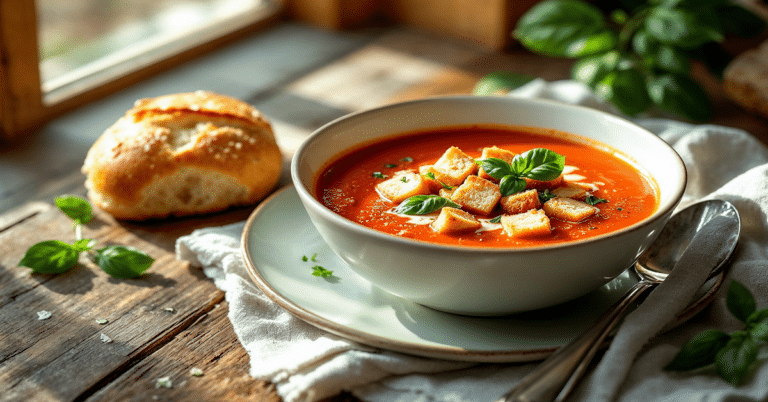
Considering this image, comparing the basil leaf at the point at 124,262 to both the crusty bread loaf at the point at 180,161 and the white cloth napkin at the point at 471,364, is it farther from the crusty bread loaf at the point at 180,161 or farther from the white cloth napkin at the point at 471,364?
the crusty bread loaf at the point at 180,161

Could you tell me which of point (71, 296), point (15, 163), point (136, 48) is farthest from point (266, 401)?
point (136, 48)

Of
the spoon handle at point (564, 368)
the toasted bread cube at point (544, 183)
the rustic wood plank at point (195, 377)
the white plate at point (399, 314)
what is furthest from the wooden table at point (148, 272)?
the toasted bread cube at point (544, 183)

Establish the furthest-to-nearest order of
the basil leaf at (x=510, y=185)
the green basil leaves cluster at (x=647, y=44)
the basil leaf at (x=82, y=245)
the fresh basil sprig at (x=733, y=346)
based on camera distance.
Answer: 1. the green basil leaves cluster at (x=647, y=44)
2. the basil leaf at (x=82, y=245)
3. the basil leaf at (x=510, y=185)
4. the fresh basil sprig at (x=733, y=346)

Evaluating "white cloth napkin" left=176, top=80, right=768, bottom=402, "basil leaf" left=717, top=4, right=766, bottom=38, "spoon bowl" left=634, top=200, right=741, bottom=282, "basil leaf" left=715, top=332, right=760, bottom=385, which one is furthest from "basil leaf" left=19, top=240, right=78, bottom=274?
"basil leaf" left=717, top=4, right=766, bottom=38

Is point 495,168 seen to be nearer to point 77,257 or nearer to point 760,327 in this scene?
point 760,327

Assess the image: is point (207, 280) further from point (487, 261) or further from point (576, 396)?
point (576, 396)
